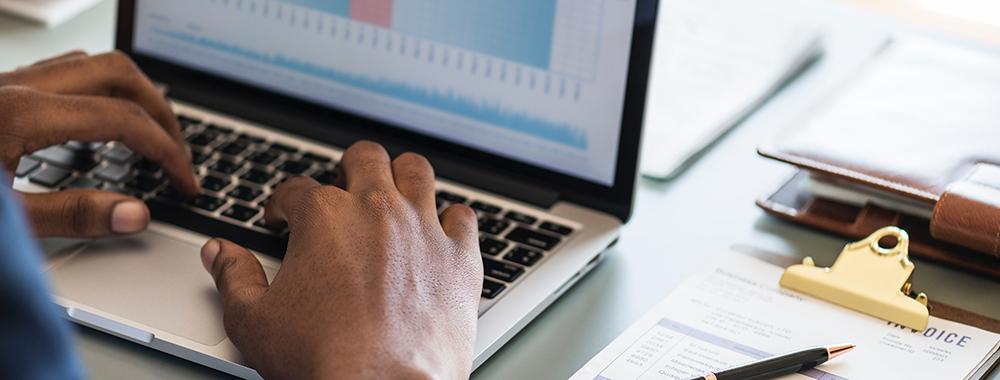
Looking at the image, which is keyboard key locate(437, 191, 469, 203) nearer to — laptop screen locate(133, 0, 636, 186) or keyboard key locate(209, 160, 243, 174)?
laptop screen locate(133, 0, 636, 186)

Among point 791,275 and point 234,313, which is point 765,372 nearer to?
point 791,275

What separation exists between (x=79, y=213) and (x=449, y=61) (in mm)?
304

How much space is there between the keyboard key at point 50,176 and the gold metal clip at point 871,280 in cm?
55

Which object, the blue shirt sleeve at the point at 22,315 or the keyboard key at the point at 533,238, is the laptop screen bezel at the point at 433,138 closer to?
the keyboard key at the point at 533,238

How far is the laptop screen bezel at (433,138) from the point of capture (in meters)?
0.93

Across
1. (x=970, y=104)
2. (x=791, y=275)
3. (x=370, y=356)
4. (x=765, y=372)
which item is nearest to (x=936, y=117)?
(x=970, y=104)

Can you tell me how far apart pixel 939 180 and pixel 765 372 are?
27 centimetres

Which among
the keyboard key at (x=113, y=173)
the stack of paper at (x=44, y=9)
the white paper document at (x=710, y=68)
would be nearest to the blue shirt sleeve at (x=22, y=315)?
the keyboard key at (x=113, y=173)

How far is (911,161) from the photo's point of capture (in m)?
0.98

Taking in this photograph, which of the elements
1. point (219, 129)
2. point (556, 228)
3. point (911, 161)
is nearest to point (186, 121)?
point (219, 129)

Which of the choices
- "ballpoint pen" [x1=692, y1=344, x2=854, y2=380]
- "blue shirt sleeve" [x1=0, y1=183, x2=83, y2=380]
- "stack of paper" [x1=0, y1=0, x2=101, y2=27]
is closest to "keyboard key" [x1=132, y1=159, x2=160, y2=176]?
"stack of paper" [x1=0, y1=0, x2=101, y2=27]

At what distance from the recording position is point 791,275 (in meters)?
0.90

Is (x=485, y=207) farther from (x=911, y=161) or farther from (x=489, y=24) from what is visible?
(x=911, y=161)

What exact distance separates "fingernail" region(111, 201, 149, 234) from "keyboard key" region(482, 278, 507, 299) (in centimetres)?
25
